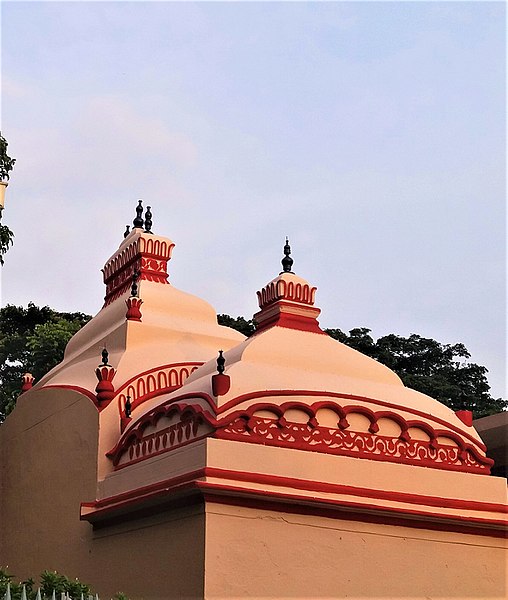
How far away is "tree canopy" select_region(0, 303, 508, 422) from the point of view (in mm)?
26219

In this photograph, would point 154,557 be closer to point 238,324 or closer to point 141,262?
point 141,262

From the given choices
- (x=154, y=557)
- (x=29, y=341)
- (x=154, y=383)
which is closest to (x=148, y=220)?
(x=154, y=383)

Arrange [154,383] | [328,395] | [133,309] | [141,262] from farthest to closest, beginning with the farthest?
1. [141,262]
2. [133,309]
3. [154,383]
4. [328,395]

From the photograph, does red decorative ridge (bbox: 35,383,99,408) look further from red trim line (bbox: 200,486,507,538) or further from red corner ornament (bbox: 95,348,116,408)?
red trim line (bbox: 200,486,507,538)

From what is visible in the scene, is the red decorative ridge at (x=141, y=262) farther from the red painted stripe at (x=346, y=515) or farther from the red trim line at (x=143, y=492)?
the red painted stripe at (x=346, y=515)

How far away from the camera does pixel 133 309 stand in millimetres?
13953

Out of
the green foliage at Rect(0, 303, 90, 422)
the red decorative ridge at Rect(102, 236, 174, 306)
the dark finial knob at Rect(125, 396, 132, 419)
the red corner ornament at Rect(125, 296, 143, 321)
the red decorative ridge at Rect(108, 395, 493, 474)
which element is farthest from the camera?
the green foliage at Rect(0, 303, 90, 422)

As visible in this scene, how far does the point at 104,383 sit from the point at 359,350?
20271 millimetres

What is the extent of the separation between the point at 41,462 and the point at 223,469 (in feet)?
14.1

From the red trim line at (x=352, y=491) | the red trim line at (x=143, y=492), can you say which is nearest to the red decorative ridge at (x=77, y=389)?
the red trim line at (x=143, y=492)

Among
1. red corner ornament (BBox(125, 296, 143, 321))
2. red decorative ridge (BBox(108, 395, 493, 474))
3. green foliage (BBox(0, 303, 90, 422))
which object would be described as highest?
green foliage (BBox(0, 303, 90, 422))

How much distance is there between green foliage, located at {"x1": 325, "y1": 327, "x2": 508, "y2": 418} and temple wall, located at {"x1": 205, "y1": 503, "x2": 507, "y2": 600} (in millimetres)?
20524

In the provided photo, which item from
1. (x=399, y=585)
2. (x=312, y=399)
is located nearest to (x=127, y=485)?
(x=312, y=399)

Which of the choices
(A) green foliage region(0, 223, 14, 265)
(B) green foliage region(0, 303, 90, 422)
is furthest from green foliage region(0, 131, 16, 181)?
(B) green foliage region(0, 303, 90, 422)
